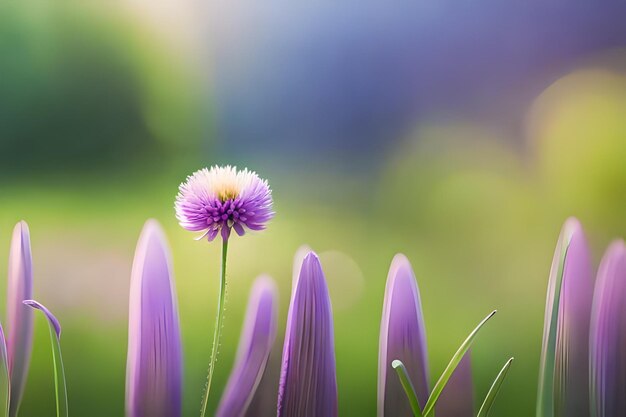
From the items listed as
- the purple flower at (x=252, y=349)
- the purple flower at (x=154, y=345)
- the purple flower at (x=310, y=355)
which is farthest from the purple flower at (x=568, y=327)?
the purple flower at (x=154, y=345)

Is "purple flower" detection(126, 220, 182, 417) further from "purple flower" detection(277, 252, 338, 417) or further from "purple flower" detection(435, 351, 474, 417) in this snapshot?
"purple flower" detection(435, 351, 474, 417)

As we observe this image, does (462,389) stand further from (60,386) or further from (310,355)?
(60,386)

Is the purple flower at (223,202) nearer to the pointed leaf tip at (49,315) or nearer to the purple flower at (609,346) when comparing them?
the pointed leaf tip at (49,315)

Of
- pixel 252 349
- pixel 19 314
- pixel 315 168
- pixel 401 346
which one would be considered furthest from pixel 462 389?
pixel 19 314

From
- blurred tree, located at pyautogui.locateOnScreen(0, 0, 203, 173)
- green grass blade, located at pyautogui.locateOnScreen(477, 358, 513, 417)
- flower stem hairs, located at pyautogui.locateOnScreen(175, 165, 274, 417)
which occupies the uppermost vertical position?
blurred tree, located at pyautogui.locateOnScreen(0, 0, 203, 173)

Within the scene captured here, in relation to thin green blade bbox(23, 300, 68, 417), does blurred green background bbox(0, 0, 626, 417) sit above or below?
above

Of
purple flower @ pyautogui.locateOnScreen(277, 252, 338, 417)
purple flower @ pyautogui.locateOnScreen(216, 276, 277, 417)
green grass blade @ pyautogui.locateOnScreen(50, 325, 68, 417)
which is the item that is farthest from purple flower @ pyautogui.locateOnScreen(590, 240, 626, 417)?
green grass blade @ pyautogui.locateOnScreen(50, 325, 68, 417)
